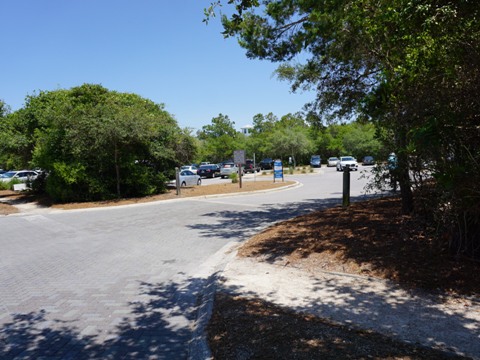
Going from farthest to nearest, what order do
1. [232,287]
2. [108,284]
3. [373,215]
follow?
1. [373,215]
2. [108,284]
3. [232,287]

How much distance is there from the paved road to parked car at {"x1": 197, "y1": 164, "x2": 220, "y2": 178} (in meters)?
30.1

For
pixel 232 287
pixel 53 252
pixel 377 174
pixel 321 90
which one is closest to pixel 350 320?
pixel 232 287

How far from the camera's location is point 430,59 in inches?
188

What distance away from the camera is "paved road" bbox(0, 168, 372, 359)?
13.5 ft

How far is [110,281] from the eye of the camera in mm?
6246

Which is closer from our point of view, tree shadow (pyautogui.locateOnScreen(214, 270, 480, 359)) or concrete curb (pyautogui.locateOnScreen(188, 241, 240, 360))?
tree shadow (pyautogui.locateOnScreen(214, 270, 480, 359))

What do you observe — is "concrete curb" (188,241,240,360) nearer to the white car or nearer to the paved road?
the paved road

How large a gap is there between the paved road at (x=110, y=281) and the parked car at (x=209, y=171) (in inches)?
1185

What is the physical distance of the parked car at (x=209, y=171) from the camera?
4320cm

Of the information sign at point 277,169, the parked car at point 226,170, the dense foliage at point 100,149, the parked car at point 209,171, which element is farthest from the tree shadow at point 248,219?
the parked car at point 209,171

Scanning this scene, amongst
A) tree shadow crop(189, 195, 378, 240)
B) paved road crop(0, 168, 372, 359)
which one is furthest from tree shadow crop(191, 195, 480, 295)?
paved road crop(0, 168, 372, 359)

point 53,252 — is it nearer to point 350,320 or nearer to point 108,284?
point 108,284

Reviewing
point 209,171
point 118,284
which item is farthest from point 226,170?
point 118,284

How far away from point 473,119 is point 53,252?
8276 millimetres
